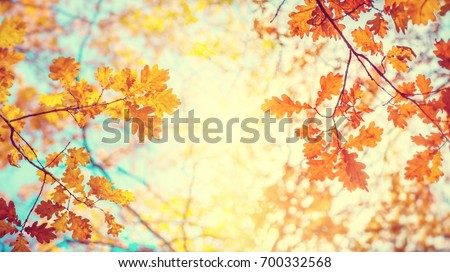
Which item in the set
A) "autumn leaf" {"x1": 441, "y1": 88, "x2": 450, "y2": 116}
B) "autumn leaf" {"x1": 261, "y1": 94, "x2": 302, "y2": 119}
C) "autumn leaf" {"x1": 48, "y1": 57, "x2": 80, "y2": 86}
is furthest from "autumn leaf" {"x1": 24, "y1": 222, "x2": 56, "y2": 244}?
"autumn leaf" {"x1": 441, "y1": 88, "x2": 450, "y2": 116}

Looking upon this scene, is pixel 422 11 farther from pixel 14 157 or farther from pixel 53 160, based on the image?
pixel 14 157

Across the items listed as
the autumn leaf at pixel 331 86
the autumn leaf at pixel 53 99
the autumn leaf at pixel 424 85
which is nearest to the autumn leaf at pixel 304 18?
the autumn leaf at pixel 331 86

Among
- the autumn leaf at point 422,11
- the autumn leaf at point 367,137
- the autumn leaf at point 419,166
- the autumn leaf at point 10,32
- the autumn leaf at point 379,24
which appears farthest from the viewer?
the autumn leaf at point 419,166

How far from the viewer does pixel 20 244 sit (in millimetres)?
1722

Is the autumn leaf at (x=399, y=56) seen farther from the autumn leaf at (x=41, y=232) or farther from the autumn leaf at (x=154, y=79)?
the autumn leaf at (x=41, y=232)

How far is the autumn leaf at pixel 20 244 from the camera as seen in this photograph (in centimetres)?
172

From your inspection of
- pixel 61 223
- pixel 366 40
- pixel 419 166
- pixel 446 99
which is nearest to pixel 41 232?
pixel 61 223

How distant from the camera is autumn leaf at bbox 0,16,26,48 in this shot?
1390 mm

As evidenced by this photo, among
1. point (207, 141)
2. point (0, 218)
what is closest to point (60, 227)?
point (0, 218)

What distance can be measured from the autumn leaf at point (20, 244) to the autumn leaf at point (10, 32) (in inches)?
36.3

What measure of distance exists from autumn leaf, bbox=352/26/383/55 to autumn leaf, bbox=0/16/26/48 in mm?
1418

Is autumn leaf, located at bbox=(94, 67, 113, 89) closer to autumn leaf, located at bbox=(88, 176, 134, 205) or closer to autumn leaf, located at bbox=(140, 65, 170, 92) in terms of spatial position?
autumn leaf, located at bbox=(140, 65, 170, 92)

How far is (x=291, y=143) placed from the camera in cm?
186
